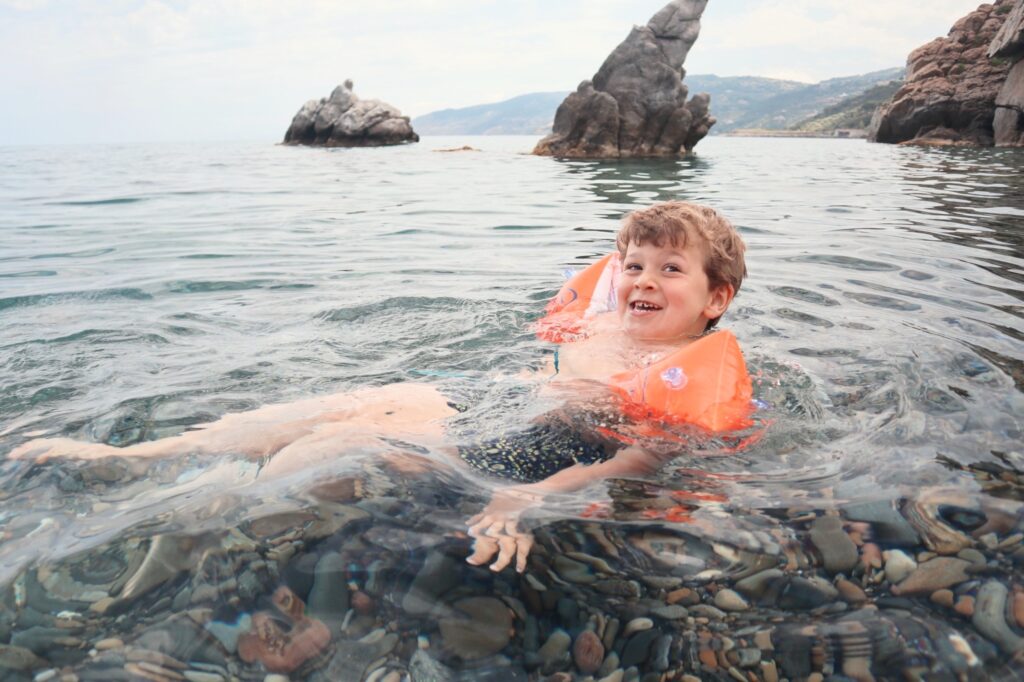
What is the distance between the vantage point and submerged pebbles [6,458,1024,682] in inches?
62.7

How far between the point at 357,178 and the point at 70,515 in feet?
56.7

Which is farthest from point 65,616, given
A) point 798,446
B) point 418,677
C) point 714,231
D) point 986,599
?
point 714,231

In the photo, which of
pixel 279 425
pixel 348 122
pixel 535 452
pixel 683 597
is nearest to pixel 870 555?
pixel 683 597

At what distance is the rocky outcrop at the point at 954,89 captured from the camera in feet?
109

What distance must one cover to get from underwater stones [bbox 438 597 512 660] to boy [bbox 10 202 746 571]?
134 millimetres

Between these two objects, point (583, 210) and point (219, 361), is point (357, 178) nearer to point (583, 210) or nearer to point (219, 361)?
point (583, 210)

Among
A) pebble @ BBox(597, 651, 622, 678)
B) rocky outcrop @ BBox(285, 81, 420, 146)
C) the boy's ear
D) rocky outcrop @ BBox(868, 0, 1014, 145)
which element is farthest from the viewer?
rocky outcrop @ BBox(285, 81, 420, 146)

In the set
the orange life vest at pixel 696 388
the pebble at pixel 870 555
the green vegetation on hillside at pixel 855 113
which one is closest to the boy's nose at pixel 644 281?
the orange life vest at pixel 696 388

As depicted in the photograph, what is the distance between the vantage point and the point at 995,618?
5.44ft

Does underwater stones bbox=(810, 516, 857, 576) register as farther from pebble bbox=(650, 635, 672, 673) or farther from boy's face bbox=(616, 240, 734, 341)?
boy's face bbox=(616, 240, 734, 341)

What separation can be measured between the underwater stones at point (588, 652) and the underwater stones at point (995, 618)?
35.5 inches

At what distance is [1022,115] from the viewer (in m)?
28.3

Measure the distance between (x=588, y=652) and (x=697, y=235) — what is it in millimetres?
2315

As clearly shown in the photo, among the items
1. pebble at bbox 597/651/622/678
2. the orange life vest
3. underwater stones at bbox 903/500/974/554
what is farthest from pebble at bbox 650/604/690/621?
the orange life vest
